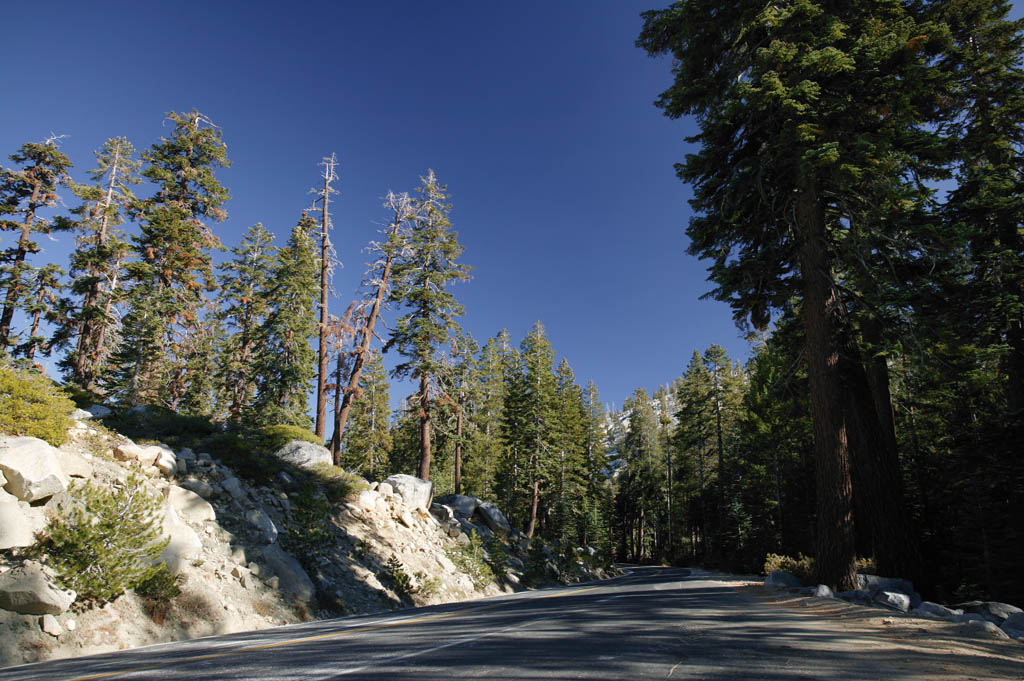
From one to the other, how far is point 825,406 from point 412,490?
51.4 ft

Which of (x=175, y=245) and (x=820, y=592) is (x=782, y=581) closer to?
(x=820, y=592)

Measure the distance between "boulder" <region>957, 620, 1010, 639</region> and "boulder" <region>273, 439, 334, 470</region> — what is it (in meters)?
17.4

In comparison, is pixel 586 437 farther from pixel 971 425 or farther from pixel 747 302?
pixel 747 302

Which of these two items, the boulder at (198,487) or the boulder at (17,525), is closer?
the boulder at (17,525)

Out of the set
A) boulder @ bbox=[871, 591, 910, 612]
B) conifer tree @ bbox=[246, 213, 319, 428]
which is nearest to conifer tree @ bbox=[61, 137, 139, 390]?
conifer tree @ bbox=[246, 213, 319, 428]

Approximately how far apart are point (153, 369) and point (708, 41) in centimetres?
3099

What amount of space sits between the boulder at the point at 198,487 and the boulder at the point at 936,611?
14.0m

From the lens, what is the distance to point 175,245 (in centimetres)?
2248

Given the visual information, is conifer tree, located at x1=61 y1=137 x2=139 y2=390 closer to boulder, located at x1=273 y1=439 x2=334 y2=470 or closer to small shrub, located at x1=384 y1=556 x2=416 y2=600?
boulder, located at x1=273 y1=439 x2=334 y2=470

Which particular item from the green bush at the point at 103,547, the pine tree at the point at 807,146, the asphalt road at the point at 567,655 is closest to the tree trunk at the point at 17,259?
the green bush at the point at 103,547

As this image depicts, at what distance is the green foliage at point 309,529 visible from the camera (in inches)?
480

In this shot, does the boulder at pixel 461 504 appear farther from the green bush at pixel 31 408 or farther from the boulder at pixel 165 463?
the green bush at pixel 31 408

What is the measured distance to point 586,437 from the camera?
5428cm

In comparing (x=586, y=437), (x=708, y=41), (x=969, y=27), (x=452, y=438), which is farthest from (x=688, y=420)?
(x=708, y=41)
